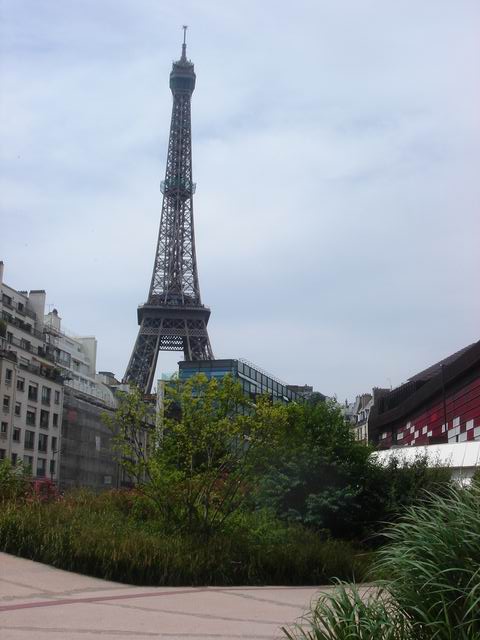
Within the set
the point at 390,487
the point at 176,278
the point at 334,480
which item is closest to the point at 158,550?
the point at 334,480

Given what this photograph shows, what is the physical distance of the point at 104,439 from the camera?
69312mm

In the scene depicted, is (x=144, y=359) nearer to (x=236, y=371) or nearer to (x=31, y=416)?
(x=236, y=371)

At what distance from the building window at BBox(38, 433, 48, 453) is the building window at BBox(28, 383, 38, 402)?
2.76 metres

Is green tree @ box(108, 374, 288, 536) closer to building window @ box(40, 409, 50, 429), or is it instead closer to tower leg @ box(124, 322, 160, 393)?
building window @ box(40, 409, 50, 429)

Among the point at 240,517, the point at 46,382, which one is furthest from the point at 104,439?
the point at 240,517

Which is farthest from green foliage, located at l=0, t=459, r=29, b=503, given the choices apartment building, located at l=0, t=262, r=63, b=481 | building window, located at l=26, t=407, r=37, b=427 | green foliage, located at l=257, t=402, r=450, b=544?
building window, located at l=26, t=407, r=37, b=427

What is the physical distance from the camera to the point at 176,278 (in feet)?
305

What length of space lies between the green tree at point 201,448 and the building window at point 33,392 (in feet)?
151

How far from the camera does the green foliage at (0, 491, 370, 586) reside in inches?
477

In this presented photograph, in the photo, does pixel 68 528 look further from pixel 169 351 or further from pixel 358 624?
pixel 169 351

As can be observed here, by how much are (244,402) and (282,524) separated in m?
3.45

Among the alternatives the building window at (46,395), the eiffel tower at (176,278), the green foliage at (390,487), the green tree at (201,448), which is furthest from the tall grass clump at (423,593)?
the eiffel tower at (176,278)

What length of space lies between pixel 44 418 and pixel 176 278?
3382cm

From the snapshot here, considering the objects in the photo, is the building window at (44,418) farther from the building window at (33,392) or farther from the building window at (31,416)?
the building window at (33,392)
